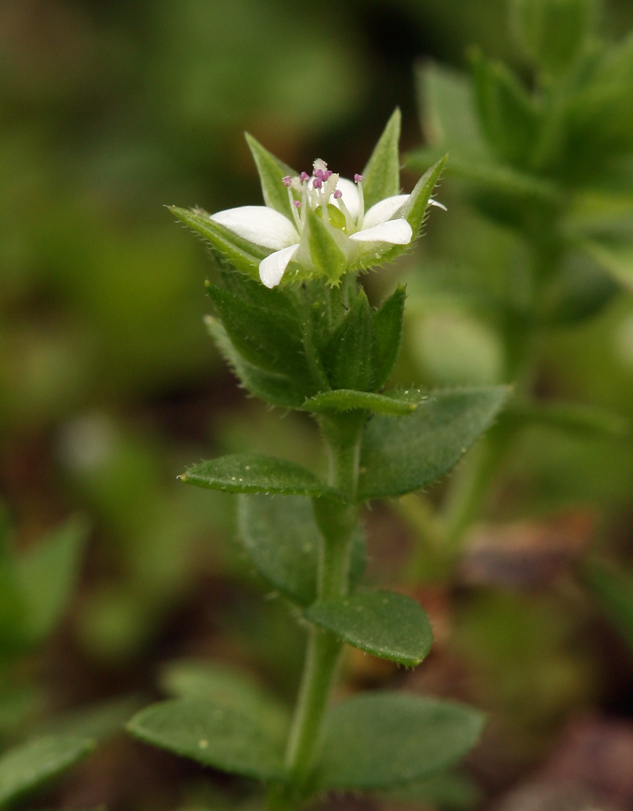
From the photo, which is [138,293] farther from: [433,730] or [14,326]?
[433,730]

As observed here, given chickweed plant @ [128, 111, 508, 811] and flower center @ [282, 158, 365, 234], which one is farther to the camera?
flower center @ [282, 158, 365, 234]

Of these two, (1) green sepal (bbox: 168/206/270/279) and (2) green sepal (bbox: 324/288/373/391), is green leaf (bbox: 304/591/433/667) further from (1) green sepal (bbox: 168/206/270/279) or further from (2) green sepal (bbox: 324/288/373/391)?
(1) green sepal (bbox: 168/206/270/279)

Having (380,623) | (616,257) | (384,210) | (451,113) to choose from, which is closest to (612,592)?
(616,257)

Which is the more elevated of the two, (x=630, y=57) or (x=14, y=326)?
(x=630, y=57)

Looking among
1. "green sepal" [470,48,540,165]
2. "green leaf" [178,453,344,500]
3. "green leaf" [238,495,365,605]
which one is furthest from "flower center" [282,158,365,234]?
"green sepal" [470,48,540,165]

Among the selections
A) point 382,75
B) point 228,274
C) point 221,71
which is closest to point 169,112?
point 221,71

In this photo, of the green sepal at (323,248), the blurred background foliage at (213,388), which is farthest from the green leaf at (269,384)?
the blurred background foliage at (213,388)
